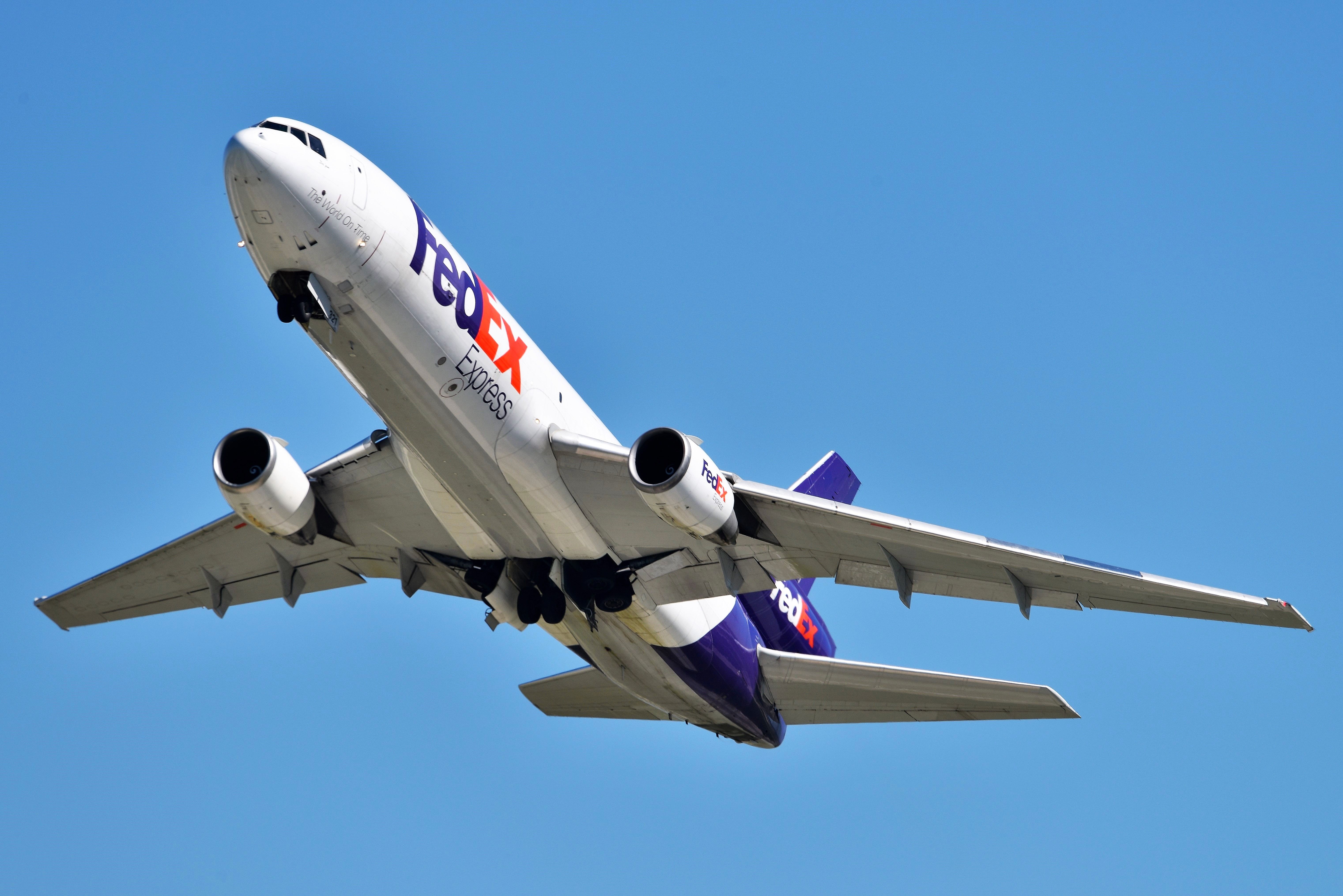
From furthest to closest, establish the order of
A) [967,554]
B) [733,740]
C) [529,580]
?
[733,740]
[529,580]
[967,554]

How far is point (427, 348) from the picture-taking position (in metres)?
16.7

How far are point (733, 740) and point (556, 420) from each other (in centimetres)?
996

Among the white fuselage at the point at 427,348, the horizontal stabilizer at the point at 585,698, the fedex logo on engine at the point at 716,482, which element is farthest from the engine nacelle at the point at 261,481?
the horizontal stabilizer at the point at 585,698

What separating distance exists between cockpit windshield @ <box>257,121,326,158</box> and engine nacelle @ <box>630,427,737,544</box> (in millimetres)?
5811

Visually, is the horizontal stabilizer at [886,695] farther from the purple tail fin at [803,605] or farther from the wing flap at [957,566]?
the wing flap at [957,566]

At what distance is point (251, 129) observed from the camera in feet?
49.4

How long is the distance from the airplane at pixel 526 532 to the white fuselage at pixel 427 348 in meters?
0.03

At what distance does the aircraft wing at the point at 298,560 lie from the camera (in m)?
20.7

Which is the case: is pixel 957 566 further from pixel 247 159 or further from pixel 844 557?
pixel 247 159

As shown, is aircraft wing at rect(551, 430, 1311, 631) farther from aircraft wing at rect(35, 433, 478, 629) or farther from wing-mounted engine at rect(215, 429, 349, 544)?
wing-mounted engine at rect(215, 429, 349, 544)

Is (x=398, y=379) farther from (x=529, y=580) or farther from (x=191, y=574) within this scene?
(x=191, y=574)

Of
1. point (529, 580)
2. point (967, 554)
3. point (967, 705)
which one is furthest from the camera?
point (967, 705)

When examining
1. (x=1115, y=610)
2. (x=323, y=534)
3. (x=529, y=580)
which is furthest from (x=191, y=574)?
(x=1115, y=610)

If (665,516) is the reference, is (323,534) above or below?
below
